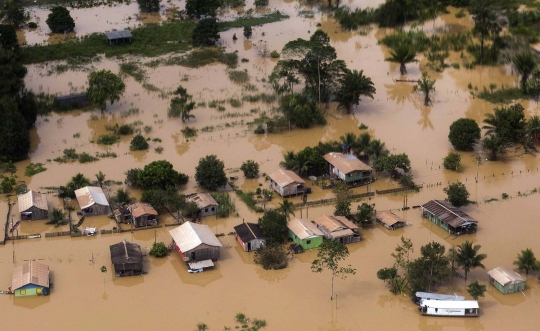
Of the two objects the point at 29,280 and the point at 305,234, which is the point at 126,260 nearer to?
the point at 29,280

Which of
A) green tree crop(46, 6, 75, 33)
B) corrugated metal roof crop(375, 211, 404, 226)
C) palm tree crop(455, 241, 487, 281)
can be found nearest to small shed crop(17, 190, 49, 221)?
corrugated metal roof crop(375, 211, 404, 226)

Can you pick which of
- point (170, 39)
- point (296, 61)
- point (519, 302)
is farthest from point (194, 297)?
point (170, 39)

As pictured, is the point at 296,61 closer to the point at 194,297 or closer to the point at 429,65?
the point at 429,65

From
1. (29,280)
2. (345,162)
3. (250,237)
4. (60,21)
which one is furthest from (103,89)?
(29,280)

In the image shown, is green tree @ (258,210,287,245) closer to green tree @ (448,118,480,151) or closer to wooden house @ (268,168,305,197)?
wooden house @ (268,168,305,197)

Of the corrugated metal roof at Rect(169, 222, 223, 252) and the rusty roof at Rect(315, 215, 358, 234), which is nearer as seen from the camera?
the corrugated metal roof at Rect(169, 222, 223, 252)

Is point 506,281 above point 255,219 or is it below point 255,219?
below
